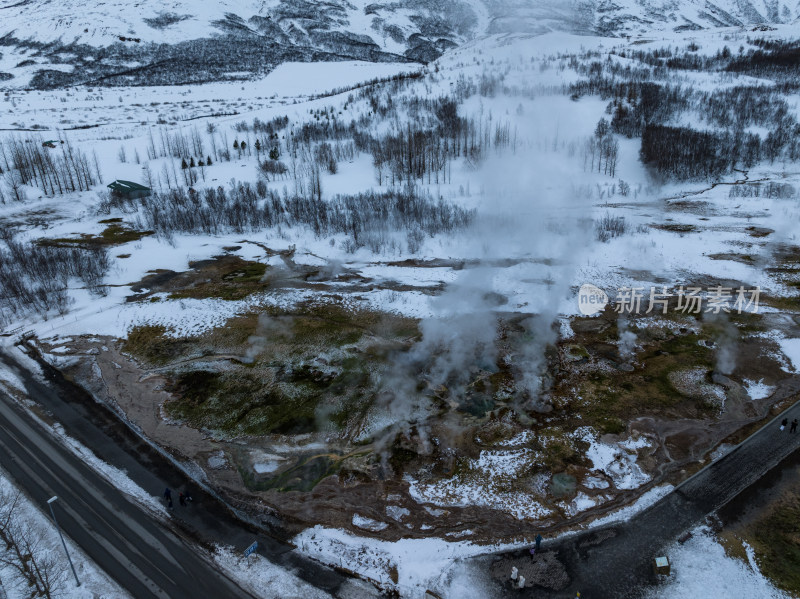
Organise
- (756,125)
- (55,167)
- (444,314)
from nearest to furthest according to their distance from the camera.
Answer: (444,314), (55,167), (756,125)

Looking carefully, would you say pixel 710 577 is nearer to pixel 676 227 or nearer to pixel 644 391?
pixel 644 391

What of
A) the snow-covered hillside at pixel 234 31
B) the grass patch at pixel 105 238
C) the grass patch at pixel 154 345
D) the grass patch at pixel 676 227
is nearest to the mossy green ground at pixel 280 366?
the grass patch at pixel 154 345

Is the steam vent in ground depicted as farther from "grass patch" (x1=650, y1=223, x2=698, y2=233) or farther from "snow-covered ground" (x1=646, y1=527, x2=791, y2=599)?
"grass patch" (x1=650, y1=223, x2=698, y2=233)

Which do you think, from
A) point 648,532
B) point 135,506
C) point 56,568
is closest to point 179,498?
point 135,506

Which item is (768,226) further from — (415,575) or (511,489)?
(415,575)

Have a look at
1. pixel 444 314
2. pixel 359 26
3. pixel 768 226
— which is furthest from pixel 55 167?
pixel 359 26
